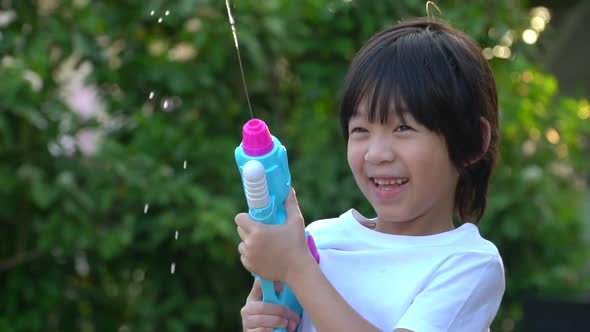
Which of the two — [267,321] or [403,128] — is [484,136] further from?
[267,321]

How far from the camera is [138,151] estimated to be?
10.3 ft

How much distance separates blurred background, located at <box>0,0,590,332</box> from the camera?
2996mm

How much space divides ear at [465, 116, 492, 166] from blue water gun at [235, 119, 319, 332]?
34 cm

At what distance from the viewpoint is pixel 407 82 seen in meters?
1.45

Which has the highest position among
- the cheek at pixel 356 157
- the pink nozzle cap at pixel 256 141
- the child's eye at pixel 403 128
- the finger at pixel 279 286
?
the pink nozzle cap at pixel 256 141

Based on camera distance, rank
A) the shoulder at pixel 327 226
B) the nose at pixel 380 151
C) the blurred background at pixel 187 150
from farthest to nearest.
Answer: the blurred background at pixel 187 150 < the shoulder at pixel 327 226 < the nose at pixel 380 151

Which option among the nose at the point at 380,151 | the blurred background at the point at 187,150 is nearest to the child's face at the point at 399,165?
the nose at the point at 380,151

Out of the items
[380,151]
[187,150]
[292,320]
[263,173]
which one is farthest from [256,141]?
[187,150]

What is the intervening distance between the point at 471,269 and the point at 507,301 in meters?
2.21

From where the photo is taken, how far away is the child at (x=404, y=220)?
139cm

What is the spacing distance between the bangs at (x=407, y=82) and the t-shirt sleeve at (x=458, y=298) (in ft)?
0.67

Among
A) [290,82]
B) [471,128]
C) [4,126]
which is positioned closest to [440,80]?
[471,128]

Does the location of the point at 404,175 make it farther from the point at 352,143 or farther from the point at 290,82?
the point at 290,82

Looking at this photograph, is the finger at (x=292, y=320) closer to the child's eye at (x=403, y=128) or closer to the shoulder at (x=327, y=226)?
the shoulder at (x=327, y=226)
